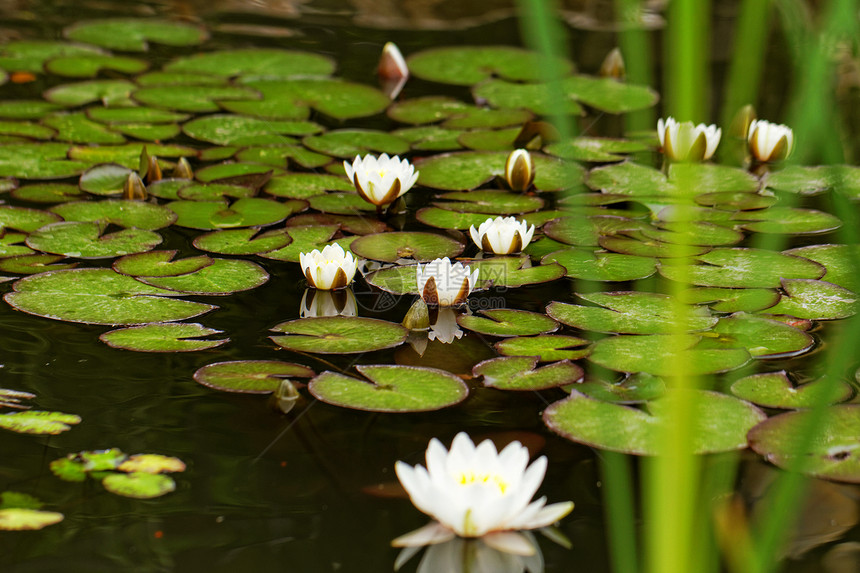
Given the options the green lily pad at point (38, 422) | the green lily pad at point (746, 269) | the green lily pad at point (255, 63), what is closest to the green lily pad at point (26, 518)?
the green lily pad at point (38, 422)

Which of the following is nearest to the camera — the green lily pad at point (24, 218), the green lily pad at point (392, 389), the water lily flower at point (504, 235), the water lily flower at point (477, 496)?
the water lily flower at point (477, 496)

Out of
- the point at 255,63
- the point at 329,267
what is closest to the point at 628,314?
the point at 329,267

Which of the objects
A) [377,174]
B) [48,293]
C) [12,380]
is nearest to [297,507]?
[12,380]

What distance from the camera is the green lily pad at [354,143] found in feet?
10.00

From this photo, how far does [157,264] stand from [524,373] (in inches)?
41.2

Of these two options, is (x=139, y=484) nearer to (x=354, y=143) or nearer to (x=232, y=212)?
(x=232, y=212)

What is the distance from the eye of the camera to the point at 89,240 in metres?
2.40

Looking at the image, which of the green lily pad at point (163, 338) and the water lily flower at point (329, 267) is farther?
the water lily flower at point (329, 267)

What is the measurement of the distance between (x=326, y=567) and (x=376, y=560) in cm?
8

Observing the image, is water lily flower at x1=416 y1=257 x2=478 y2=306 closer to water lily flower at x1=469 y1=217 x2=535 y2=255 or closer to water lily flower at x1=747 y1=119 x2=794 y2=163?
water lily flower at x1=469 y1=217 x2=535 y2=255

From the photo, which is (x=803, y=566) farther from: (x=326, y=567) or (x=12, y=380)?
(x=12, y=380)

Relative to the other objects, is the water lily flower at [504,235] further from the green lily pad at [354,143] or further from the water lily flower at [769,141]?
the water lily flower at [769,141]

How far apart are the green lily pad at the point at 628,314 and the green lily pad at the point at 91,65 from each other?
2606 millimetres

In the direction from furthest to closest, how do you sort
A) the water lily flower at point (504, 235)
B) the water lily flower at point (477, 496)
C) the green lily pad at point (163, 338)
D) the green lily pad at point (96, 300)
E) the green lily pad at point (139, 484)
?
the water lily flower at point (504, 235), the green lily pad at point (96, 300), the green lily pad at point (163, 338), the green lily pad at point (139, 484), the water lily flower at point (477, 496)
